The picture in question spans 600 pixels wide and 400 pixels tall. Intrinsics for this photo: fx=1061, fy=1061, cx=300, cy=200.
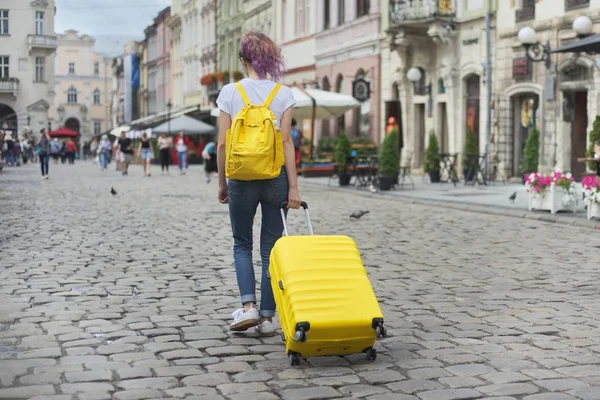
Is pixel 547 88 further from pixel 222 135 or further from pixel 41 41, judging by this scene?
pixel 41 41

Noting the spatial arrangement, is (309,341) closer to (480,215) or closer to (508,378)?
(508,378)

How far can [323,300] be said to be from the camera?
561 cm

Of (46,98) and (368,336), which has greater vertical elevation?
(46,98)

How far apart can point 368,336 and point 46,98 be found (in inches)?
3126

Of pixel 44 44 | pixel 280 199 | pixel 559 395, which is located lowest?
pixel 559 395

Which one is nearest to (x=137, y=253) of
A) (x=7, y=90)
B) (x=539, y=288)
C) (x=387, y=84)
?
(x=539, y=288)

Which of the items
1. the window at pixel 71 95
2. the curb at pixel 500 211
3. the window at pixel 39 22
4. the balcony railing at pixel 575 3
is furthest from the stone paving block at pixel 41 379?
the window at pixel 71 95

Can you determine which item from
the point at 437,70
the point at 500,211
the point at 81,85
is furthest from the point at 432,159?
the point at 81,85

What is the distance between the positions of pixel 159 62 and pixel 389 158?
71.0m

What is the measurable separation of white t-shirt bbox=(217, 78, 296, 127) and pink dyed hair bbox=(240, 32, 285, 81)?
0.27ft

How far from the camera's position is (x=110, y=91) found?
132 m

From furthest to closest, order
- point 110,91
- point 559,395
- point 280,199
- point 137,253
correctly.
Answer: point 110,91
point 137,253
point 280,199
point 559,395

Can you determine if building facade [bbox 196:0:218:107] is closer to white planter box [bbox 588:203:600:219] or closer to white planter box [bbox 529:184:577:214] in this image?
white planter box [bbox 529:184:577:214]

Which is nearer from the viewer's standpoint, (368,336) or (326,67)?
(368,336)
